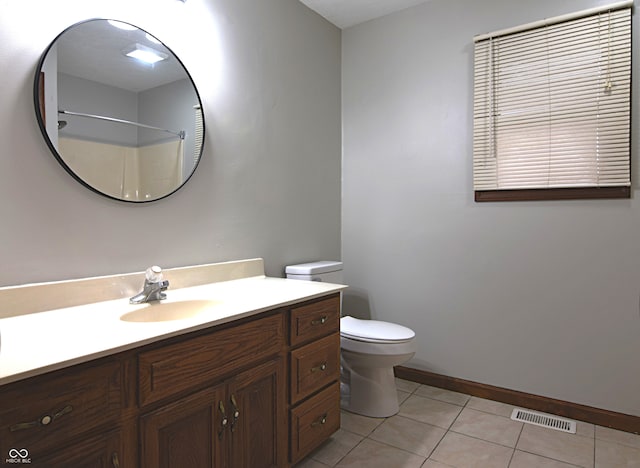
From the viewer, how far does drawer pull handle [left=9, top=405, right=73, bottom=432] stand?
2.82ft

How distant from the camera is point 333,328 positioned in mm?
1900

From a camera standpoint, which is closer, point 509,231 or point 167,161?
point 167,161

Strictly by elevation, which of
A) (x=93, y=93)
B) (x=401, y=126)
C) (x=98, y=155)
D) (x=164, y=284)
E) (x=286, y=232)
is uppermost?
(x=401, y=126)

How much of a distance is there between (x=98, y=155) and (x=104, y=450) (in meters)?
1.08

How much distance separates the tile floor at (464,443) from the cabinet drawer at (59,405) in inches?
43.7

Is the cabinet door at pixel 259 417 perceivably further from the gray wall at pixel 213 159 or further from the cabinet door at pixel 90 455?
the gray wall at pixel 213 159

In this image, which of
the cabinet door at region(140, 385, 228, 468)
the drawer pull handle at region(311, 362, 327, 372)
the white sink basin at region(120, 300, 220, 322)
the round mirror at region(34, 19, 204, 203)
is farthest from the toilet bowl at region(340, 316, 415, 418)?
the round mirror at region(34, 19, 204, 203)

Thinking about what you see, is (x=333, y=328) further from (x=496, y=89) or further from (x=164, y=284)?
(x=496, y=89)

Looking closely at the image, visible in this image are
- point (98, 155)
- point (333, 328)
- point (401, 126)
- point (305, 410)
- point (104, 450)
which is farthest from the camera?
point (401, 126)

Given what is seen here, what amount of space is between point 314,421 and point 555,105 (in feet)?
6.89

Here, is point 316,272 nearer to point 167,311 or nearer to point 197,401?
point 167,311

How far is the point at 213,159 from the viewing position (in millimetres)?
2049

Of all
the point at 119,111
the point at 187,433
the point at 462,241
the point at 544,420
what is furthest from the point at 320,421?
the point at 119,111

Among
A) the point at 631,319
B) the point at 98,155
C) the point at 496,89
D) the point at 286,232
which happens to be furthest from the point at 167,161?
the point at 631,319
